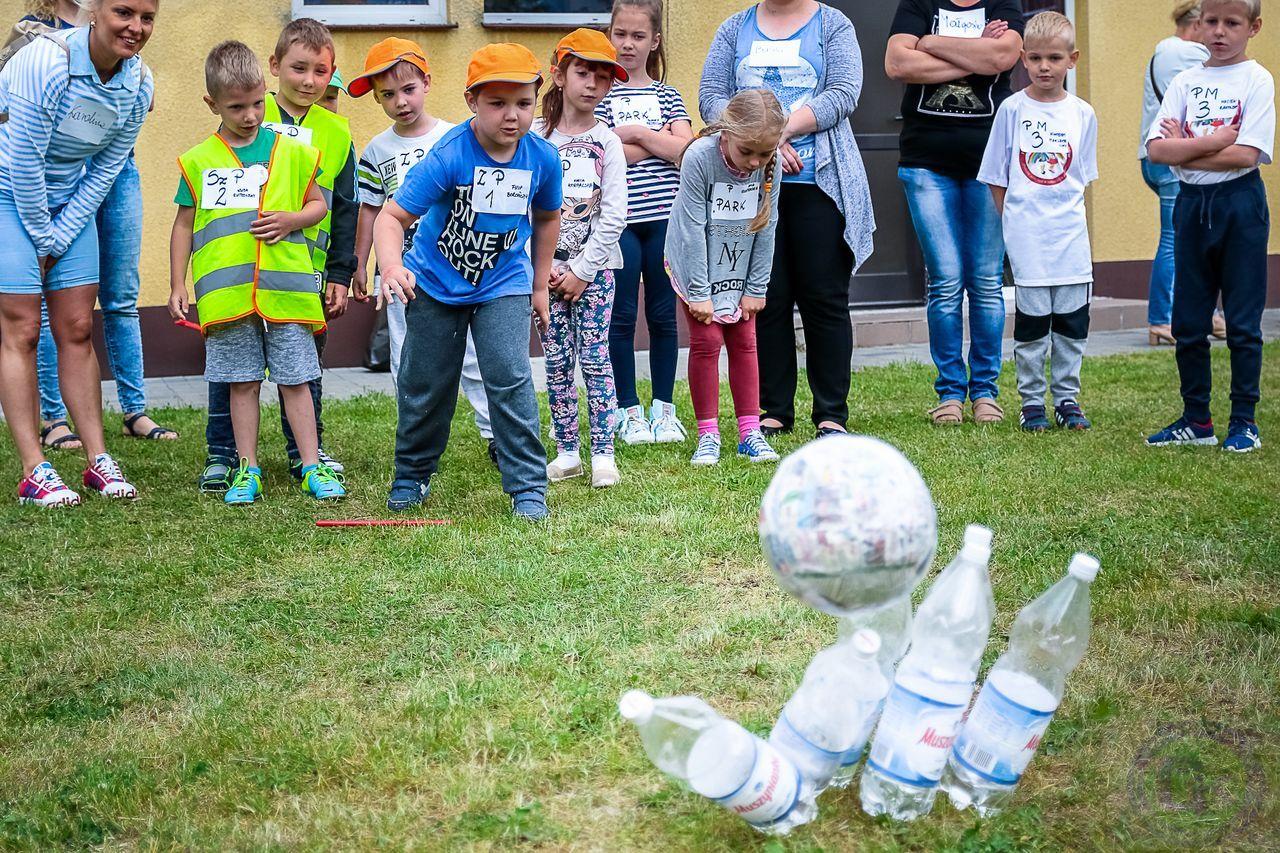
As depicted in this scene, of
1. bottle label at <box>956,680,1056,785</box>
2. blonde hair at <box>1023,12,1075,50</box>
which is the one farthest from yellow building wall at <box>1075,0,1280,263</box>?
bottle label at <box>956,680,1056,785</box>

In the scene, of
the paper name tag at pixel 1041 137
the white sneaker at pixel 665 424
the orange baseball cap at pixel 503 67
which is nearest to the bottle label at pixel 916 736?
the orange baseball cap at pixel 503 67

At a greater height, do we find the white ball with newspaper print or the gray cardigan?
the gray cardigan

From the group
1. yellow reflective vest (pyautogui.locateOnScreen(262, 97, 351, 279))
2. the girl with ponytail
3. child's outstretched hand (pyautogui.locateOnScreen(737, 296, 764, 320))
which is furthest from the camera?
child's outstretched hand (pyautogui.locateOnScreen(737, 296, 764, 320))

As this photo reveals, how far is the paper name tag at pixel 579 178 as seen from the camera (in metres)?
5.36

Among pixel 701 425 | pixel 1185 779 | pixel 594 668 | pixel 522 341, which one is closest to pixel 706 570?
pixel 594 668

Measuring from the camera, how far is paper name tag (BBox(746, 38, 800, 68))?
6023 millimetres

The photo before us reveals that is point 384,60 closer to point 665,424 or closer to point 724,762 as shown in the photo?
point 665,424

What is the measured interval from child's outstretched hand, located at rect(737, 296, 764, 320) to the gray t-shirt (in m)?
0.02

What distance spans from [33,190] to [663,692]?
3363mm

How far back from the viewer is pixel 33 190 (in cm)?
493

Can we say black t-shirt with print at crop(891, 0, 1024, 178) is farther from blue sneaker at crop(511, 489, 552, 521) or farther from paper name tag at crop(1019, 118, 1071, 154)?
blue sneaker at crop(511, 489, 552, 521)

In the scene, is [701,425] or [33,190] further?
[701,425]

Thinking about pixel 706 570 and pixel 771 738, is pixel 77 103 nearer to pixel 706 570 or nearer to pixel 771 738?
pixel 706 570

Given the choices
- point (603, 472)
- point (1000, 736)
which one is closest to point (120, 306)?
point (603, 472)
